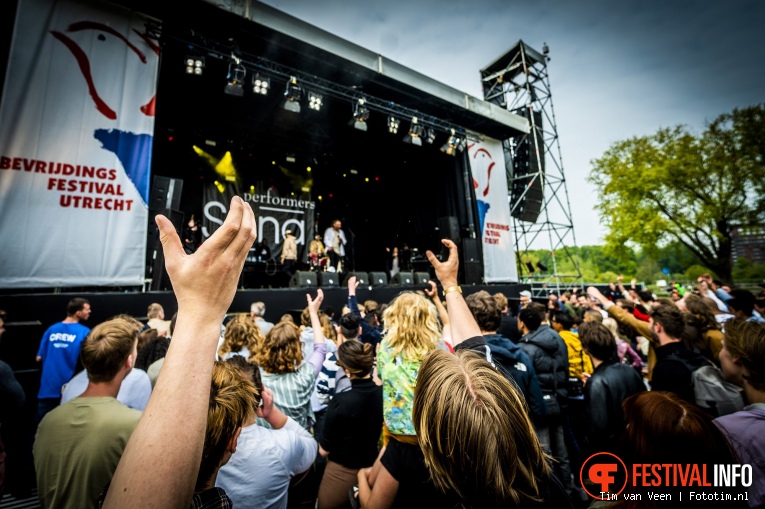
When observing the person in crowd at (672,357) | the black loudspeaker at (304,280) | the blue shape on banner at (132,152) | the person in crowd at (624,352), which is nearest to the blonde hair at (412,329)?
the person in crowd at (672,357)

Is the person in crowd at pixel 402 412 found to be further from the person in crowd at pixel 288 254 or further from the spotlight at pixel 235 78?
the person in crowd at pixel 288 254

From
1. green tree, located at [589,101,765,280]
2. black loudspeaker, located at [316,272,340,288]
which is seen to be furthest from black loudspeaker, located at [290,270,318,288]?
green tree, located at [589,101,765,280]

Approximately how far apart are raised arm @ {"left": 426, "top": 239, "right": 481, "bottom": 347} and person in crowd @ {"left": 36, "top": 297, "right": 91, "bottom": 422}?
4.30m

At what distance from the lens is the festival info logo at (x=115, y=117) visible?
5492 mm

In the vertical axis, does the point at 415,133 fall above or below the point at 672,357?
above

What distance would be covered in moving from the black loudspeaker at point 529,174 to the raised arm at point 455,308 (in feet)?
39.1

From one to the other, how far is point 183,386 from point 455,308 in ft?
4.54

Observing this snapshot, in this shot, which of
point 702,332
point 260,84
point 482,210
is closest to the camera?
point 702,332

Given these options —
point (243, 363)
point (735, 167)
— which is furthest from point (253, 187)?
point (735, 167)

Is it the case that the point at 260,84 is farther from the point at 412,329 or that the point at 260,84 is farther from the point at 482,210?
the point at 482,210

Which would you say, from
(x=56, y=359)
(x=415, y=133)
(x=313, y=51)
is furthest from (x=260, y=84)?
(x=56, y=359)

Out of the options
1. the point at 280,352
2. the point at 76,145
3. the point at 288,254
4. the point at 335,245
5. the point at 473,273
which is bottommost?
the point at 280,352

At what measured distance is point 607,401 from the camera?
98.3 inches

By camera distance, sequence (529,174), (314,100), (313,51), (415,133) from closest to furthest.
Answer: (313,51) < (314,100) < (415,133) < (529,174)
